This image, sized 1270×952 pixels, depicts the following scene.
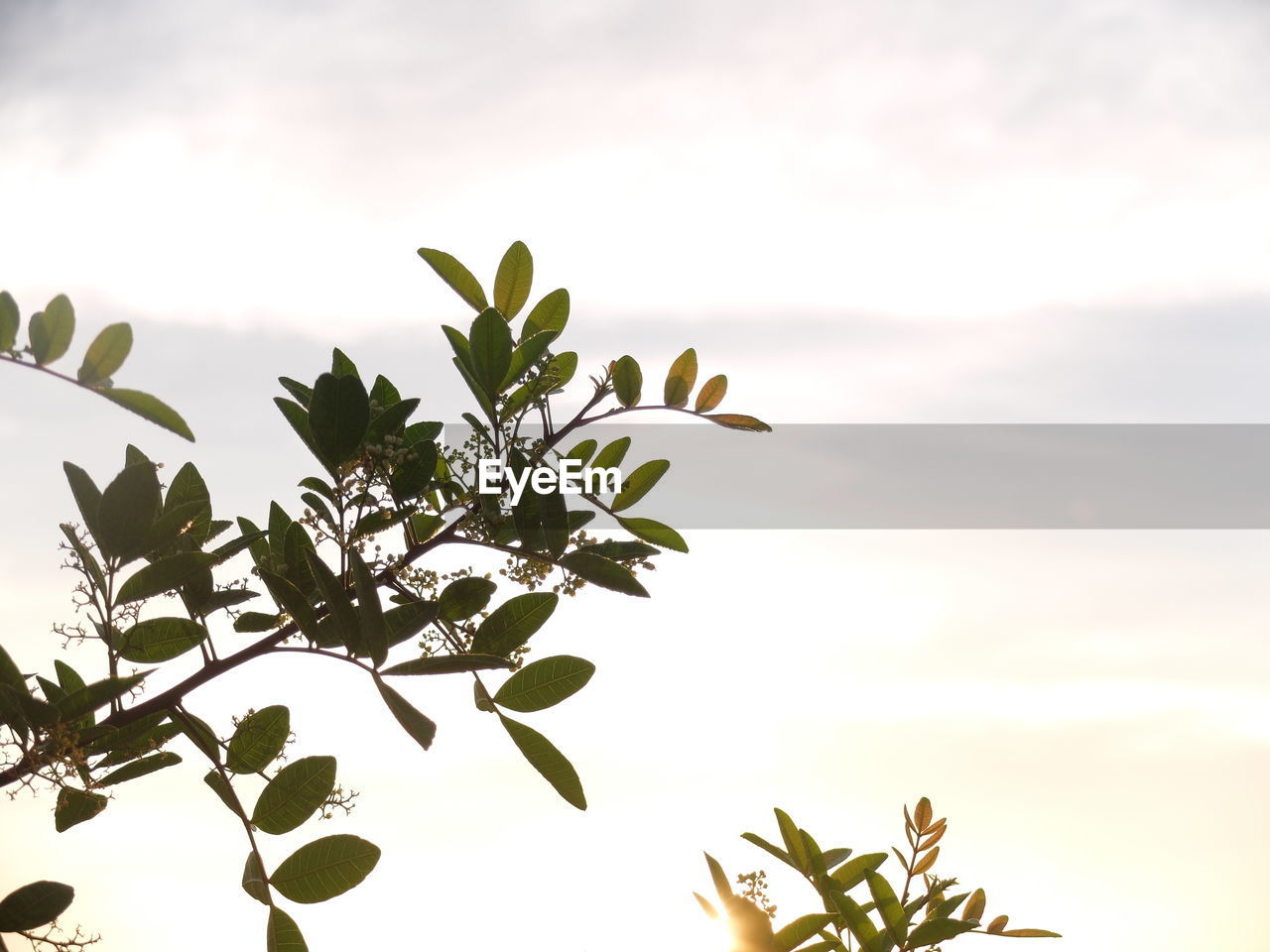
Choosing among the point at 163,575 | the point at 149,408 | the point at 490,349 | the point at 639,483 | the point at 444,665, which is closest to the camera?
the point at 149,408

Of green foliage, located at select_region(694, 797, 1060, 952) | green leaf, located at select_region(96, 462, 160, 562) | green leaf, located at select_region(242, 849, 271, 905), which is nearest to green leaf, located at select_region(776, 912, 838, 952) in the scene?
green foliage, located at select_region(694, 797, 1060, 952)

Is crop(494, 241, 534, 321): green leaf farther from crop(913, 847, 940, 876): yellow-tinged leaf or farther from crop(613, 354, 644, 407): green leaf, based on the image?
crop(913, 847, 940, 876): yellow-tinged leaf

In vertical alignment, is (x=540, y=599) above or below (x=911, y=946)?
above

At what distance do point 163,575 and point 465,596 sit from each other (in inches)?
20.2

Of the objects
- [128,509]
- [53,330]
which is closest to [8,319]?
[53,330]

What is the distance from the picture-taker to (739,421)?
6.81 feet

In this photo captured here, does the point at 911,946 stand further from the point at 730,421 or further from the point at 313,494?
the point at 313,494

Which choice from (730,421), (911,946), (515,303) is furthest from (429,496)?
(911,946)

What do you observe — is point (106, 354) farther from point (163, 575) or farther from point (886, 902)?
point (886, 902)

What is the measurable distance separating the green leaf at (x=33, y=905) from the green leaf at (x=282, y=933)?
0.34 m

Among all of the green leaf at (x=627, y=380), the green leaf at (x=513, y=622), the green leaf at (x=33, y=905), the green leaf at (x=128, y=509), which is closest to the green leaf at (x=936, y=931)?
the green leaf at (x=513, y=622)

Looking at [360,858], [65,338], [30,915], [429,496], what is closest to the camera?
[65,338]

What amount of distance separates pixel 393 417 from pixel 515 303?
1.36 feet

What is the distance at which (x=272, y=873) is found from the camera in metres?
1.86
